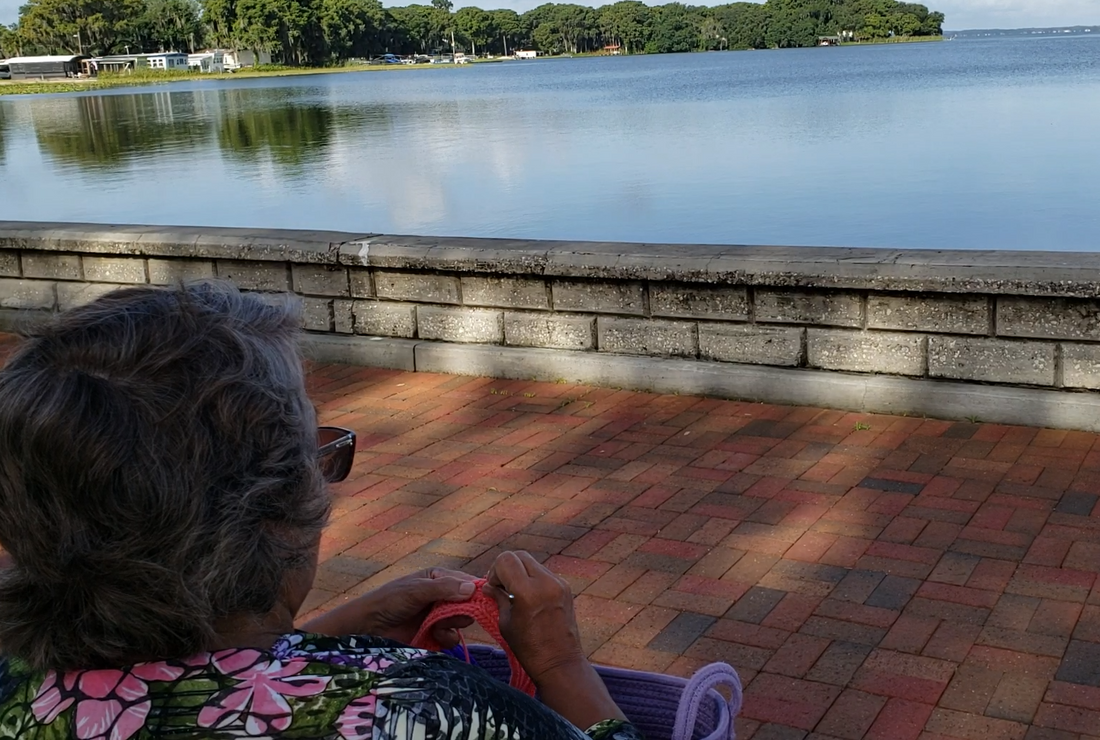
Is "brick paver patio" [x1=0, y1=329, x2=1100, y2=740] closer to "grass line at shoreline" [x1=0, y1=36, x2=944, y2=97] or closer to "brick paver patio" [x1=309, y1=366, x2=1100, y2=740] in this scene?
"brick paver patio" [x1=309, y1=366, x2=1100, y2=740]

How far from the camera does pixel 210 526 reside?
1.39 m

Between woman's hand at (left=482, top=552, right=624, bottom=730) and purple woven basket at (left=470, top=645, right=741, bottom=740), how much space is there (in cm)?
11

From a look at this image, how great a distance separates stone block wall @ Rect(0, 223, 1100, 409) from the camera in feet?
17.0

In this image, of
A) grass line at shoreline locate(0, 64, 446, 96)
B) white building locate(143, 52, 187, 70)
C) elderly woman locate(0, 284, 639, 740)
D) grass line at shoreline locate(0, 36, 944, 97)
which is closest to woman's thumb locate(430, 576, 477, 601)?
elderly woman locate(0, 284, 639, 740)

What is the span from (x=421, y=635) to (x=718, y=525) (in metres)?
2.60

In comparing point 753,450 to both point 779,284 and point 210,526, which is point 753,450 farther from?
point 210,526

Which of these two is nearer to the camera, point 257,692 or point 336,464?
point 257,692

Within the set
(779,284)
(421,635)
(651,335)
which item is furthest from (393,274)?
(421,635)

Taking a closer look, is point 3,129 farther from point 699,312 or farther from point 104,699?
point 104,699

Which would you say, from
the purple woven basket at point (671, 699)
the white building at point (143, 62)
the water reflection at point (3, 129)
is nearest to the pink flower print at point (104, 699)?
the purple woven basket at point (671, 699)

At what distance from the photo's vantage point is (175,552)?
138cm

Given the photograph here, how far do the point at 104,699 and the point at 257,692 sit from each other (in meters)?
0.17

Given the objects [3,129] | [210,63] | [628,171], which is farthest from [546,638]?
[210,63]

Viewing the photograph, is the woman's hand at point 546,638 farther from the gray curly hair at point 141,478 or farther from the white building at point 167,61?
the white building at point 167,61
